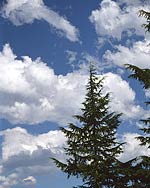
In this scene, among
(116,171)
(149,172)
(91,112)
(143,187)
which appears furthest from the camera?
(91,112)

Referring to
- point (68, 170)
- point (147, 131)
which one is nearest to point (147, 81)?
point (147, 131)

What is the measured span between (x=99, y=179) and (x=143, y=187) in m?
3.31

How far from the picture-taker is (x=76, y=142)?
33.8 m

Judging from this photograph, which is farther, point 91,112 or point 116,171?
point 91,112

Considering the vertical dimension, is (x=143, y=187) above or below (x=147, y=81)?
below

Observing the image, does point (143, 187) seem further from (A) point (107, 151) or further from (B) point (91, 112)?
(B) point (91, 112)

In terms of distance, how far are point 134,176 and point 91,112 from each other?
602 cm

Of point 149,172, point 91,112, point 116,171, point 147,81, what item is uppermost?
point 91,112

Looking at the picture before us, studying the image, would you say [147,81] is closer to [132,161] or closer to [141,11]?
[141,11]

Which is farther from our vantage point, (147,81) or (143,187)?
(143,187)

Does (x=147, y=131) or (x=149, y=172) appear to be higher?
(x=147, y=131)

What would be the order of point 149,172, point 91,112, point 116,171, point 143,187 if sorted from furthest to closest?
point 91,112, point 116,171, point 143,187, point 149,172

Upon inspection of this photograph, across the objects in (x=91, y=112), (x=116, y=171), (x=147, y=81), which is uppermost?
(x=91, y=112)

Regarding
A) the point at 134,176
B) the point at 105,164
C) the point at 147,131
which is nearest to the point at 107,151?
the point at 105,164
